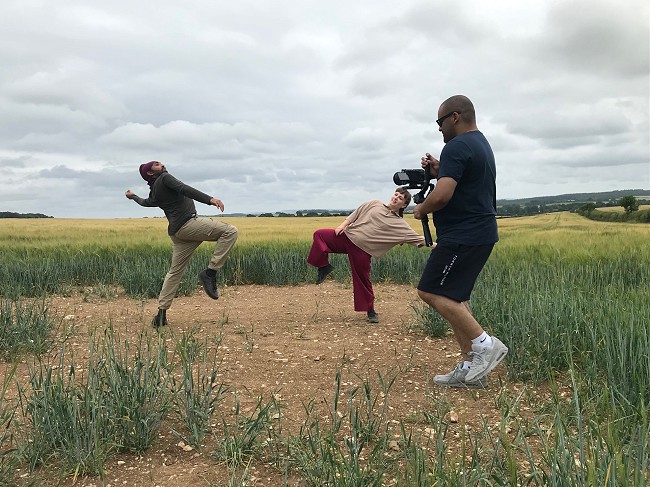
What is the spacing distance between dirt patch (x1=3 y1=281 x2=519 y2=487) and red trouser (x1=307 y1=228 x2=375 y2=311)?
28 cm

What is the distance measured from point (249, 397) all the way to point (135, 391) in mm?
840

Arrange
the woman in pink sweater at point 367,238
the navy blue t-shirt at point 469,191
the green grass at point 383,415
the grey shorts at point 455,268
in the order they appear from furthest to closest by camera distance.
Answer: the woman in pink sweater at point 367,238, the grey shorts at point 455,268, the navy blue t-shirt at point 469,191, the green grass at point 383,415

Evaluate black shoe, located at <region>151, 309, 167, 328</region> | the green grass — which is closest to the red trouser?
the green grass

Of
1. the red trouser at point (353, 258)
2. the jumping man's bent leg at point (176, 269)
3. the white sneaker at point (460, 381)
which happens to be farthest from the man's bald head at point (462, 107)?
the jumping man's bent leg at point (176, 269)

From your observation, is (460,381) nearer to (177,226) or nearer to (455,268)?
(455,268)

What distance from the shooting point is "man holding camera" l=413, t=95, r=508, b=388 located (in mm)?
3059

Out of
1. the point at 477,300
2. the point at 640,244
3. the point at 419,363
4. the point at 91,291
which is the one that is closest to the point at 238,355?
the point at 419,363

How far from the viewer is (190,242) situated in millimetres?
5336

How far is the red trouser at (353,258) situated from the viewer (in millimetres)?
5109

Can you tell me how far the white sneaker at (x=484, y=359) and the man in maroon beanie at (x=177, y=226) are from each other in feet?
9.20

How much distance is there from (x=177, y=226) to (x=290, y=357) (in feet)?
6.50

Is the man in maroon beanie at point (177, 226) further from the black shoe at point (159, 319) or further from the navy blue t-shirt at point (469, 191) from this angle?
the navy blue t-shirt at point (469, 191)

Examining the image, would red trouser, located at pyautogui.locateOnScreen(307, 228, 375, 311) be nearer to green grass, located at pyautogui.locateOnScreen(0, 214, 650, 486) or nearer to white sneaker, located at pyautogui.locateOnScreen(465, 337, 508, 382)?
green grass, located at pyautogui.locateOnScreen(0, 214, 650, 486)

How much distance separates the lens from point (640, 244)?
342 inches
